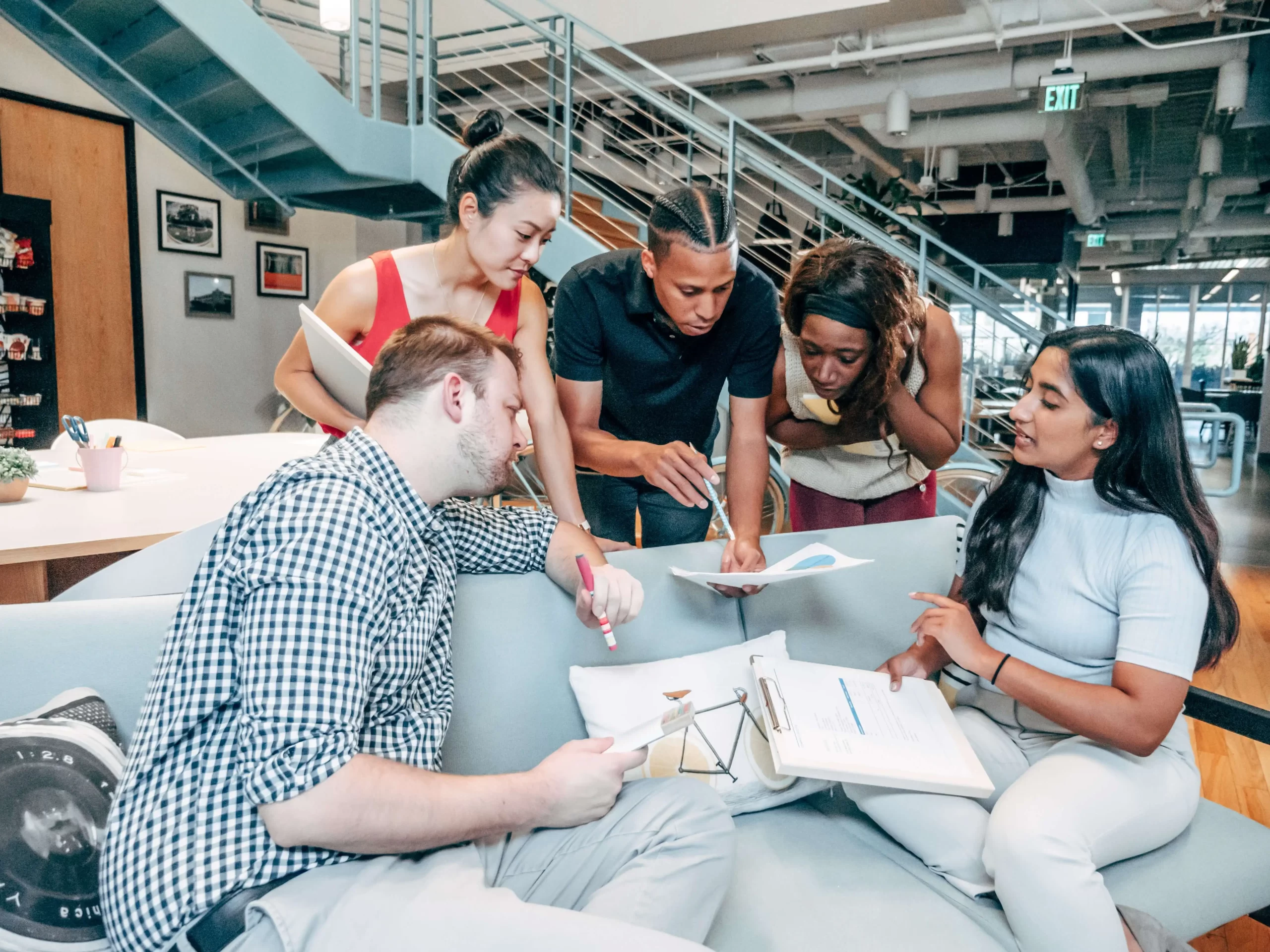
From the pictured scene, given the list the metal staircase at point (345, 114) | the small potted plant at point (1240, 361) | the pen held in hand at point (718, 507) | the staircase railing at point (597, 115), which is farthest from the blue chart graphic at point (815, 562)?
the small potted plant at point (1240, 361)

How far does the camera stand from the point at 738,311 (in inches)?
76.9

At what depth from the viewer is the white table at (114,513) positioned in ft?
5.98

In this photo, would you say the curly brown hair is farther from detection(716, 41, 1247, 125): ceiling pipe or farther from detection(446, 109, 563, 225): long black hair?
detection(716, 41, 1247, 125): ceiling pipe

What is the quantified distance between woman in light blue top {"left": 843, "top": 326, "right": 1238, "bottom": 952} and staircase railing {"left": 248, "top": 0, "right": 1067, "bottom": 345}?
257 centimetres

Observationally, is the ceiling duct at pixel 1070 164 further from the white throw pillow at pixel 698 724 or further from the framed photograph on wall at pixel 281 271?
the white throw pillow at pixel 698 724

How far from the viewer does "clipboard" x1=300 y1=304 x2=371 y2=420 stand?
1.50 m

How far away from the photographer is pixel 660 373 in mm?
1992

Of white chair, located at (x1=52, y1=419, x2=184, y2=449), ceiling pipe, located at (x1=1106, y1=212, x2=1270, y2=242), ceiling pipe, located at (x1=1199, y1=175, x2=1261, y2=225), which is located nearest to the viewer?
white chair, located at (x1=52, y1=419, x2=184, y2=449)

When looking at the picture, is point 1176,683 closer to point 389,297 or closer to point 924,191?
point 389,297

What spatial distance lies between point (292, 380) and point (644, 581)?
831mm

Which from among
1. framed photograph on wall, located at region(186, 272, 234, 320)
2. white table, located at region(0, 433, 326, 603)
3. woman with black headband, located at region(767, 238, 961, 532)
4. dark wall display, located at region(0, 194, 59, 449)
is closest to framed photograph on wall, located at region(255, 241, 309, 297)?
framed photograph on wall, located at region(186, 272, 234, 320)

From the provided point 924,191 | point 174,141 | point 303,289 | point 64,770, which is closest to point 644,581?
point 64,770

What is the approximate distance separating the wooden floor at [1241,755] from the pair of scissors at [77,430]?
2718 millimetres

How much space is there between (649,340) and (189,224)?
5.64 meters
